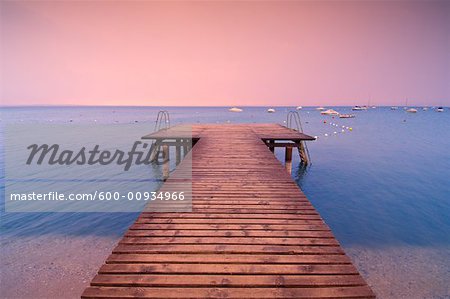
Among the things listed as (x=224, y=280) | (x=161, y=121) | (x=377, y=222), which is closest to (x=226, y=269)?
(x=224, y=280)

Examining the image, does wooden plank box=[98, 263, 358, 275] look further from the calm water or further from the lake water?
the calm water

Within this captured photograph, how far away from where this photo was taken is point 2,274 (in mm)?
7129

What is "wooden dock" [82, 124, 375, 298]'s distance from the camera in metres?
3.01

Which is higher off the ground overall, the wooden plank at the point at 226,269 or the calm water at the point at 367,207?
the wooden plank at the point at 226,269

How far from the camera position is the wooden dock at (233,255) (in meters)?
3.01

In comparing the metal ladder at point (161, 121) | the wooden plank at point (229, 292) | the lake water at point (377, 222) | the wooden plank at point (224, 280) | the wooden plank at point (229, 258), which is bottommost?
the lake water at point (377, 222)

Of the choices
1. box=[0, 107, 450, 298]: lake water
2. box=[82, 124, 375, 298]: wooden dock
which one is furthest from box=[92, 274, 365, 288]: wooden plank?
box=[0, 107, 450, 298]: lake water

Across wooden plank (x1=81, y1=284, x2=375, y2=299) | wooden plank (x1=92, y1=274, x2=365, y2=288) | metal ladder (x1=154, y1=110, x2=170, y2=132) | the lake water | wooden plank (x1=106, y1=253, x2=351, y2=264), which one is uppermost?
metal ladder (x1=154, y1=110, x2=170, y2=132)

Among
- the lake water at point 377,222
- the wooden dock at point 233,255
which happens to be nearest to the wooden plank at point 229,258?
the wooden dock at point 233,255

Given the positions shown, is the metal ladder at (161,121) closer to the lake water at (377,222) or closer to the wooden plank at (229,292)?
the lake water at (377,222)

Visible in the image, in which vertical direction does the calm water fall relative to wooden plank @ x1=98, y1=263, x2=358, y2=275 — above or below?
below

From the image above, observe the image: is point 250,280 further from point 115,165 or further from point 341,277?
point 115,165

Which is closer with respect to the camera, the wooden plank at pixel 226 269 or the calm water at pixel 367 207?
the wooden plank at pixel 226 269

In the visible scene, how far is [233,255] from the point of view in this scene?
3646 millimetres
